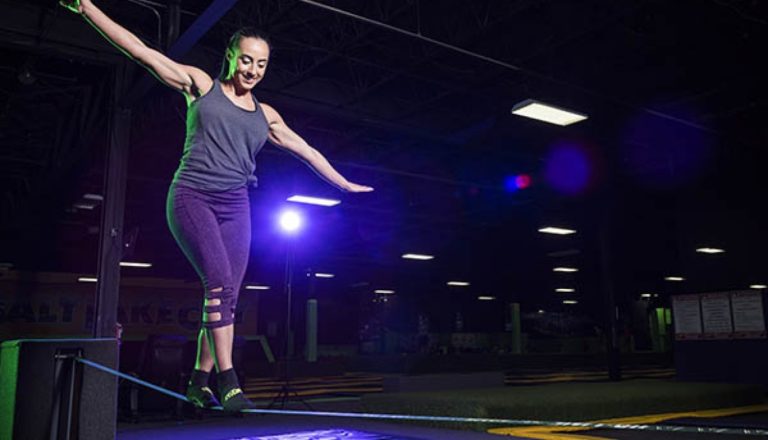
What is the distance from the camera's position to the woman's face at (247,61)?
5.62 feet

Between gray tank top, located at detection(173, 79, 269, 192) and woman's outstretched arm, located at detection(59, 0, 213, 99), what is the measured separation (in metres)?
Answer: 0.05

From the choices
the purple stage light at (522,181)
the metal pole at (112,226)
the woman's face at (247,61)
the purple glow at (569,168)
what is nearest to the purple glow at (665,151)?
the purple glow at (569,168)

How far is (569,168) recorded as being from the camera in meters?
12.2

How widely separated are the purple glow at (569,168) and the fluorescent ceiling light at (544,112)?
387 cm

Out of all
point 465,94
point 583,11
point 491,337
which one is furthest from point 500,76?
point 491,337

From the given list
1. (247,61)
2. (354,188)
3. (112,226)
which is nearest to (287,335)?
(112,226)

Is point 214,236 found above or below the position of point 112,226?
below

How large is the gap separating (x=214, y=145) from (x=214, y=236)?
0.25 m

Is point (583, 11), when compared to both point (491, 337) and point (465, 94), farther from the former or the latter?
point (491, 337)

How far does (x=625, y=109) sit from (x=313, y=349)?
1238 centimetres

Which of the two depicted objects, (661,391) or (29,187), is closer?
(661,391)

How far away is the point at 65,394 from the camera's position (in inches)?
121

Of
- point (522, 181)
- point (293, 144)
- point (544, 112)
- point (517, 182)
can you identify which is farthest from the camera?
point (517, 182)

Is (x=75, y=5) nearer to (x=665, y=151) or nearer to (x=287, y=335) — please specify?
(x=287, y=335)
